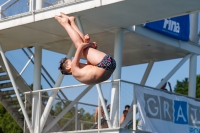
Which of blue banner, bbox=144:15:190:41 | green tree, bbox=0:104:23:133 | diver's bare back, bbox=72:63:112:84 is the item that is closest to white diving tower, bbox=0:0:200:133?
blue banner, bbox=144:15:190:41

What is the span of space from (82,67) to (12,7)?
9.28 m

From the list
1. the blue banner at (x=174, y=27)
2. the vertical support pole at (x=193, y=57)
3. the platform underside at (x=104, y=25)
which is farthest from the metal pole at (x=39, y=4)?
the vertical support pole at (x=193, y=57)

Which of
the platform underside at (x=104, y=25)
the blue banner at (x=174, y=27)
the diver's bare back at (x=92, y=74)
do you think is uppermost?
the blue banner at (x=174, y=27)

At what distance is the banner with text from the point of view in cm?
1582

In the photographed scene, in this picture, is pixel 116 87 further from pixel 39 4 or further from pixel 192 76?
pixel 192 76

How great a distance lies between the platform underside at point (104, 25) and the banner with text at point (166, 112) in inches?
81.3

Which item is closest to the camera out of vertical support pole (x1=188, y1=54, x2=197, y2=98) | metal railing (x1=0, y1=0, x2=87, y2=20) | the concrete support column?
metal railing (x1=0, y1=0, x2=87, y2=20)

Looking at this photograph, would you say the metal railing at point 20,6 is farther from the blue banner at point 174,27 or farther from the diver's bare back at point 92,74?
the diver's bare back at point 92,74

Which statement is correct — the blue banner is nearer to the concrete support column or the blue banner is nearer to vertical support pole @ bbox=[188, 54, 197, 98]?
vertical support pole @ bbox=[188, 54, 197, 98]

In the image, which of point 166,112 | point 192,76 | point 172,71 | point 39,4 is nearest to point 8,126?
point 192,76

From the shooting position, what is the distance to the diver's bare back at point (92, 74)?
847 cm

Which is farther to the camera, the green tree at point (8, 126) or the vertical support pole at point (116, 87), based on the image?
the green tree at point (8, 126)

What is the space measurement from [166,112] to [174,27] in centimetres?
327

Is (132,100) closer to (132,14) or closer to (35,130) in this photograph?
(132,14)
